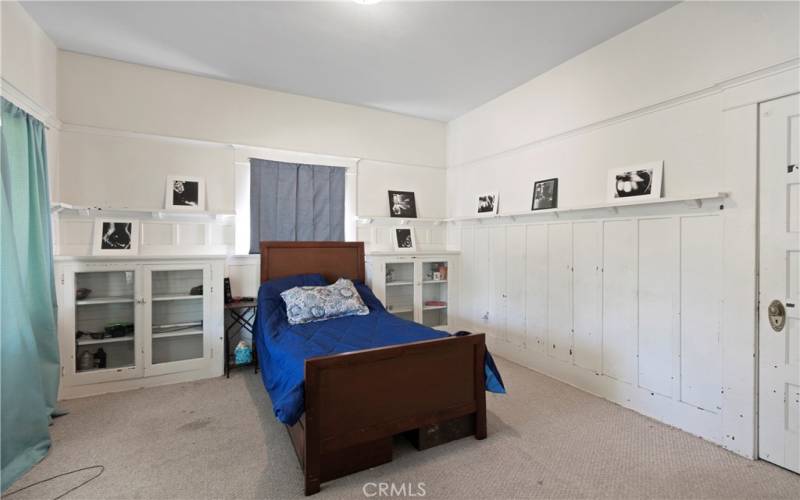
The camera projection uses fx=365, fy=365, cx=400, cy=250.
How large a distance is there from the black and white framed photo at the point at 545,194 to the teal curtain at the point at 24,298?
3.88 meters

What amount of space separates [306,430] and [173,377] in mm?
2075

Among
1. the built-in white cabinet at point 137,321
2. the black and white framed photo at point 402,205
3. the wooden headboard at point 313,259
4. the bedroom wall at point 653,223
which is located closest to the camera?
the bedroom wall at point 653,223

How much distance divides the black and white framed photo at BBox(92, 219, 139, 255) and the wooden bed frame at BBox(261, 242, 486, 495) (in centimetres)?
235

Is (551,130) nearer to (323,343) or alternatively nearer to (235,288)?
(323,343)

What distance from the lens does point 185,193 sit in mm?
3516

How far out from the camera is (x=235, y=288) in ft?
12.3

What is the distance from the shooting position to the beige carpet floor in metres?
1.86

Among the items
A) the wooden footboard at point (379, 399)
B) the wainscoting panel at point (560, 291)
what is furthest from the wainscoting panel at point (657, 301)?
the wooden footboard at point (379, 399)

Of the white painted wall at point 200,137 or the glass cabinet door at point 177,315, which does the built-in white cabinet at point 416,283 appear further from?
the glass cabinet door at point 177,315

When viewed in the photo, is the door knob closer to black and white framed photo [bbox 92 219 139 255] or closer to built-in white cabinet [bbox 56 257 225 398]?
built-in white cabinet [bbox 56 257 225 398]

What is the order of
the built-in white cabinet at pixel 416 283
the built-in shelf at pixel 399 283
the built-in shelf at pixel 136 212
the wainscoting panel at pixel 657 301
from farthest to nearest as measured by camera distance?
the built-in shelf at pixel 399 283, the built-in white cabinet at pixel 416 283, the built-in shelf at pixel 136 212, the wainscoting panel at pixel 657 301

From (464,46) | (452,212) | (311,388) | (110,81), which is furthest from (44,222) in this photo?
(452,212)

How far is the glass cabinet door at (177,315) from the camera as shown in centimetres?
321

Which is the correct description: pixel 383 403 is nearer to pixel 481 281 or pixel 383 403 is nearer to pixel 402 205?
pixel 481 281
